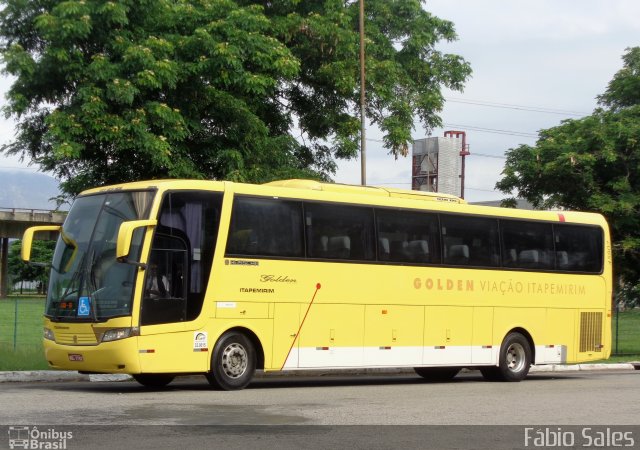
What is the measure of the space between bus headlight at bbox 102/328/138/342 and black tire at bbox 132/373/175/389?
1773 millimetres

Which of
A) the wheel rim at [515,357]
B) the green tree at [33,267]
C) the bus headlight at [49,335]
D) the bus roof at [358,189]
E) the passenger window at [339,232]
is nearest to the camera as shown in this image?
the bus headlight at [49,335]

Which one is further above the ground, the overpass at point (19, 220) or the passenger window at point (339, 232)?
the overpass at point (19, 220)

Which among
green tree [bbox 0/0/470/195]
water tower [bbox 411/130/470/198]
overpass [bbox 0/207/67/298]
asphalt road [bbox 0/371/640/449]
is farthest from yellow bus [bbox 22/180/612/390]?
overpass [bbox 0/207/67/298]

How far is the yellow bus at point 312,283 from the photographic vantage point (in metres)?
16.0

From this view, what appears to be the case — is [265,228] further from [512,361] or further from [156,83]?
[512,361]

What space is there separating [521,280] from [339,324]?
503 centimetres

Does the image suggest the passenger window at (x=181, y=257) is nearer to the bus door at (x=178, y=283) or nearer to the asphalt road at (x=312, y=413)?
the bus door at (x=178, y=283)

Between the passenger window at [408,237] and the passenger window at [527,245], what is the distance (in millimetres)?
2041

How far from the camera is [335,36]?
1016 inches

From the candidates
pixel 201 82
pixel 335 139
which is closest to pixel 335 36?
pixel 335 139

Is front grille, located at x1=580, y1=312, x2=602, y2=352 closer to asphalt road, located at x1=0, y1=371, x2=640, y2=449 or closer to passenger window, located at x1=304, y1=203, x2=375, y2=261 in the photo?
asphalt road, located at x1=0, y1=371, x2=640, y2=449

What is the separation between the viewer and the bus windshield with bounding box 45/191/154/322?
52.1 ft

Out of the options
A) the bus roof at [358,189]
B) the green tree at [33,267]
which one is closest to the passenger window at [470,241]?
the bus roof at [358,189]

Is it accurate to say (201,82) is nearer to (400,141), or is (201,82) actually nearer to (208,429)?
(400,141)
